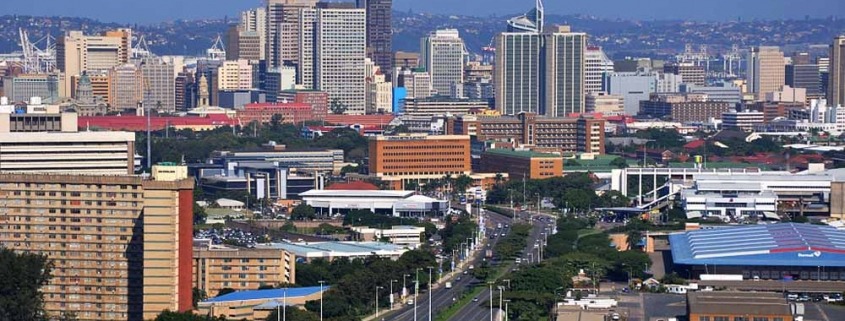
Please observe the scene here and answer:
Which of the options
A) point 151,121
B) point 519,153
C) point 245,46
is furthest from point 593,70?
point 519,153

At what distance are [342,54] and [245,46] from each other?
2023 cm

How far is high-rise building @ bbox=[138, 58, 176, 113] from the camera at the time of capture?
136625 millimetres

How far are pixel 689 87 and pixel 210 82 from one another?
101 ft

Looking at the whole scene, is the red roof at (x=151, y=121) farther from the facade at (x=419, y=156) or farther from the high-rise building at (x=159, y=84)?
the facade at (x=419, y=156)

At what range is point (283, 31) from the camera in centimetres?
14600

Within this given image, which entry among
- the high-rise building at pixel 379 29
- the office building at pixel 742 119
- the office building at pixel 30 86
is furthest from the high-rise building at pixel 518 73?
the high-rise building at pixel 379 29

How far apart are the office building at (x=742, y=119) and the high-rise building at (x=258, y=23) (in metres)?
37.6

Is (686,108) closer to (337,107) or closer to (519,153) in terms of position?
(337,107)

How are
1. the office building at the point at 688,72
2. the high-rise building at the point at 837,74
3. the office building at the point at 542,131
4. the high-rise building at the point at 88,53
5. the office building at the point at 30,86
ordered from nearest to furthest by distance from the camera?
1. the office building at the point at 542,131
2. the office building at the point at 30,86
3. the high-rise building at the point at 837,74
4. the high-rise building at the point at 88,53
5. the office building at the point at 688,72

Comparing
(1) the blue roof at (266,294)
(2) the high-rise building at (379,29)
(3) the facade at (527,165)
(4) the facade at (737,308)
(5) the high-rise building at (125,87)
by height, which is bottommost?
(1) the blue roof at (266,294)

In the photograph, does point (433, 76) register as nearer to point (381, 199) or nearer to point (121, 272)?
point (381, 199)

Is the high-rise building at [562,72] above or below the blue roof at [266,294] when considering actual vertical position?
above

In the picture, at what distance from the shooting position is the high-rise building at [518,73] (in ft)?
387

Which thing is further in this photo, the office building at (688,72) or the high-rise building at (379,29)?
the office building at (688,72)
